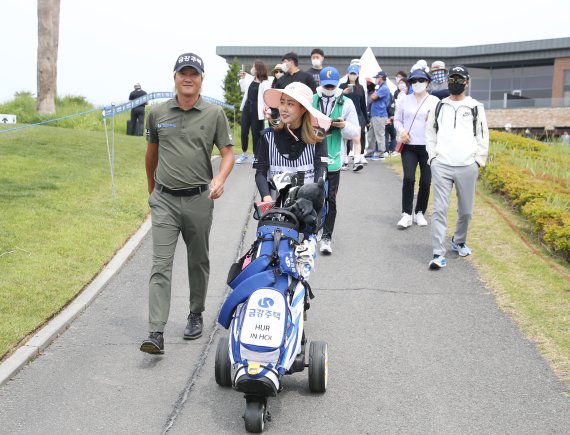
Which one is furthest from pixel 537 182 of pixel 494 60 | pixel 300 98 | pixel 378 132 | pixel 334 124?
pixel 494 60

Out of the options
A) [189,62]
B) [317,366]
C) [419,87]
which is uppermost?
[419,87]

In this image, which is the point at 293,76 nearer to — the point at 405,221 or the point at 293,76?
the point at 293,76

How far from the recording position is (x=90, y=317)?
23.8 feet

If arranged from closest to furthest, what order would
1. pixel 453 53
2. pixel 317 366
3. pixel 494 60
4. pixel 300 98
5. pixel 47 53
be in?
pixel 317 366 < pixel 300 98 < pixel 47 53 < pixel 494 60 < pixel 453 53

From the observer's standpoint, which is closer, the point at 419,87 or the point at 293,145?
the point at 293,145

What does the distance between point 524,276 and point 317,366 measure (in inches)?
162

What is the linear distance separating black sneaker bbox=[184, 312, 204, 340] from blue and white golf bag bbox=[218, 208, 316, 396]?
1.38 metres

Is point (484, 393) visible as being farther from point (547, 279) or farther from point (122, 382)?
point (547, 279)

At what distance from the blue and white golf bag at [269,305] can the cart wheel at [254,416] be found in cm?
12

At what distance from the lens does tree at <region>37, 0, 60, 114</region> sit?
21625 millimetres

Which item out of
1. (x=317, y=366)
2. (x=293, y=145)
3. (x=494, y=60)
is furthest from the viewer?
(x=494, y=60)

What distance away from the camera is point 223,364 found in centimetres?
534

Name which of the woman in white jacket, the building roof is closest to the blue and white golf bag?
the woman in white jacket

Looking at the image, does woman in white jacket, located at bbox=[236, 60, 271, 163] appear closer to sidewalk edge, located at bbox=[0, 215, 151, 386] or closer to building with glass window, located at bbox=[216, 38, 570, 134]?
sidewalk edge, located at bbox=[0, 215, 151, 386]
